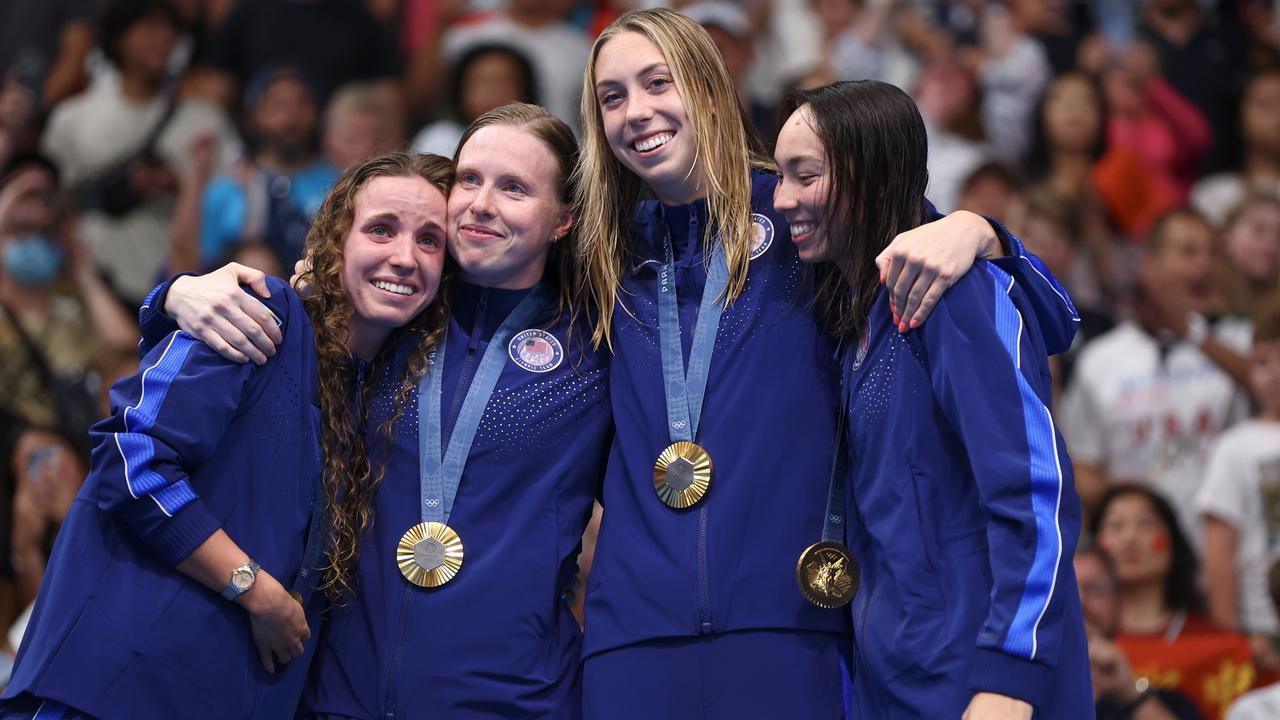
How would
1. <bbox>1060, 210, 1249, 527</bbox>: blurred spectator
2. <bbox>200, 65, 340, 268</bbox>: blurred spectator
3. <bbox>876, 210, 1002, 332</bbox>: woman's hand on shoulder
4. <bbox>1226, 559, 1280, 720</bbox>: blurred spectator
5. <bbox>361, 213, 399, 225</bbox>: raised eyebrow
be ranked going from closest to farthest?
1. <bbox>876, 210, 1002, 332</bbox>: woman's hand on shoulder
2. <bbox>361, 213, 399, 225</bbox>: raised eyebrow
3. <bbox>1226, 559, 1280, 720</bbox>: blurred spectator
4. <bbox>1060, 210, 1249, 527</bbox>: blurred spectator
5. <bbox>200, 65, 340, 268</bbox>: blurred spectator

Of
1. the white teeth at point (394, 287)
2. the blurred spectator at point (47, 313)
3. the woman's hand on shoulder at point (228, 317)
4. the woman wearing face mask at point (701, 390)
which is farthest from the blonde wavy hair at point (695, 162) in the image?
the blurred spectator at point (47, 313)

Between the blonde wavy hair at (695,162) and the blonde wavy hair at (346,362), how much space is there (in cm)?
40

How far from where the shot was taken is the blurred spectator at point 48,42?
28.9 feet

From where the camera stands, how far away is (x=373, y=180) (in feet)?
13.1

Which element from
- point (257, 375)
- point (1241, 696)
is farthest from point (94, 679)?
point (1241, 696)

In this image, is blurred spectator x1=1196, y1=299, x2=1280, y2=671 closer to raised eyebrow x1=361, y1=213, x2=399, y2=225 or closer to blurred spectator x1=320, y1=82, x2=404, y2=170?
raised eyebrow x1=361, y1=213, x2=399, y2=225

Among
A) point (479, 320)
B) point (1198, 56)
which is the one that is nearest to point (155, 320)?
point (479, 320)

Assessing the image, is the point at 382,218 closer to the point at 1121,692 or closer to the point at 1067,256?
the point at 1121,692

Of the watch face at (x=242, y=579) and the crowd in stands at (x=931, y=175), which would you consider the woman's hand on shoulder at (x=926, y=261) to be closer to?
the watch face at (x=242, y=579)

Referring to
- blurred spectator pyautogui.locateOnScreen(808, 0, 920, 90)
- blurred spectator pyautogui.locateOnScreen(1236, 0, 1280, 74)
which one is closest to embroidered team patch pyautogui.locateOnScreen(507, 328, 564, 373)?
blurred spectator pyautogui.locateOnScreen(808, 0, 920, 90)

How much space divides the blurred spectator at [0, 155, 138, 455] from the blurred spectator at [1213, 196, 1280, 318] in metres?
5.43

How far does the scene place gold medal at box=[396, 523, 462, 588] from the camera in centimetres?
361

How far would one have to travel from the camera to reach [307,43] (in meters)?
8.66

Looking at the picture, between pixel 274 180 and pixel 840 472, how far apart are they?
17.1 ft
